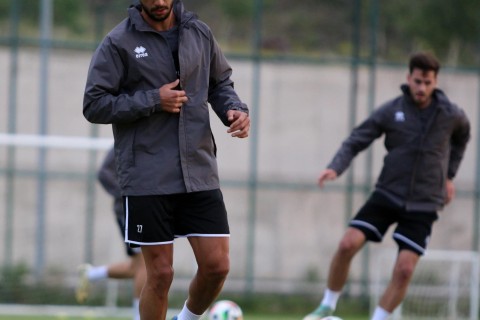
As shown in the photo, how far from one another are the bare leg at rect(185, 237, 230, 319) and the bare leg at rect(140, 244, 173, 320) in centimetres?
19

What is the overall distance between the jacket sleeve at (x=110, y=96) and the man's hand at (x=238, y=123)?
Result: 473mm

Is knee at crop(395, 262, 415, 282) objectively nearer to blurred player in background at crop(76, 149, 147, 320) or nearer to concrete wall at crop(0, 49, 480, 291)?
blurred player in background at crop(76, 149, 147, 320)

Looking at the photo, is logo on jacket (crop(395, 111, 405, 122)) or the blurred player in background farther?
the blurred player in background

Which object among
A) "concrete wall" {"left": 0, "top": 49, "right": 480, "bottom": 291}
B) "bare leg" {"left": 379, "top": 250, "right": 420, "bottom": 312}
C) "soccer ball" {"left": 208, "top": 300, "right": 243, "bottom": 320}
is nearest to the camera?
"soccer ball" {"left": 208, "top": 300, "right": 243, "bottom": 320}

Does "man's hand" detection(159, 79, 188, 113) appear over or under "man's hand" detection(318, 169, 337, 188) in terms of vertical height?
over

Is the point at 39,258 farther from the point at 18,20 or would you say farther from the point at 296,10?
the point at 296,10

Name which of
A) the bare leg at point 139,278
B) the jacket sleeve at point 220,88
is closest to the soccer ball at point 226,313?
the jacket sleeve at point 220,88

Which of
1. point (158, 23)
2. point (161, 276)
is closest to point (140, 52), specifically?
point (158, 23)

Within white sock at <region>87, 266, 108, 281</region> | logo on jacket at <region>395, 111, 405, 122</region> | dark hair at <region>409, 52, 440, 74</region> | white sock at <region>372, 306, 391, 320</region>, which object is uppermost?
dark hair at <region>409, 52, 440, 74</region>

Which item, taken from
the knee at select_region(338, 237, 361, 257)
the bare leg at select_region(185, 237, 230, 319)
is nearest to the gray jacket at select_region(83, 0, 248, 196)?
the bare leg at select_region(185, 237, 230, 319)

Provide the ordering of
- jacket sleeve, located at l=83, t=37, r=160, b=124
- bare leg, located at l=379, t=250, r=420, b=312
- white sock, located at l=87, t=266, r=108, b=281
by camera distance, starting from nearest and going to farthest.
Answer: jacket sleeve, located at l=83, t=37, r=160, b=124 → bare leg, located at l=379, t=250, r=420, b=312 → white sock, located at l=87, t=266, r=108, b=281

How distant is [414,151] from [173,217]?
285 centimetres

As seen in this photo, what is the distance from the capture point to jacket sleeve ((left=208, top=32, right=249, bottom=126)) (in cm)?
726

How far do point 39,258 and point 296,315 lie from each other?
134 inches
